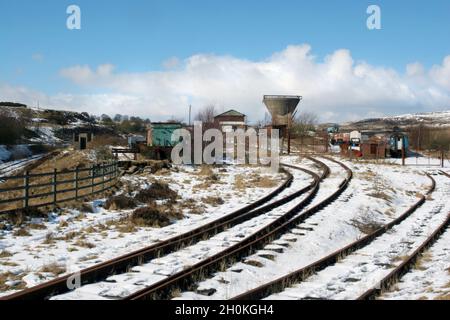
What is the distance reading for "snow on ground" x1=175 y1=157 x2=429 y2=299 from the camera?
8.91 metres

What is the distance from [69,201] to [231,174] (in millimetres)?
13317

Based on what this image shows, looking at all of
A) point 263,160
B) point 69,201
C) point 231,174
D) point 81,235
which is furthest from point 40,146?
point 81,235

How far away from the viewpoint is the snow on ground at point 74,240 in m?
9.10

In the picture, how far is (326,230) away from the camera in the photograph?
13961 mm

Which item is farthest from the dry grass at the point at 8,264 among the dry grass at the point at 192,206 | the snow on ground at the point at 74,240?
the dry grass at the point at 192,206

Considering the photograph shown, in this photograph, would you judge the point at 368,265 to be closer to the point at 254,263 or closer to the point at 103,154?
the point at 254,263

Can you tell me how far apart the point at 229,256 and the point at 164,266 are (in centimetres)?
146

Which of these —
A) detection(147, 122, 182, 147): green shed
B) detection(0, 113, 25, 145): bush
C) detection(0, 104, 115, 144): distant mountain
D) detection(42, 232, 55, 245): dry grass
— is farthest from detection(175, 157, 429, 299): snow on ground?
detection(0, 104, 115, 144): distant mountain

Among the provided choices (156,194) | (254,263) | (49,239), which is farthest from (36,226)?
(156,194)

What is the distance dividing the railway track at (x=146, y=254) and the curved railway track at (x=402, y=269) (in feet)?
14.8

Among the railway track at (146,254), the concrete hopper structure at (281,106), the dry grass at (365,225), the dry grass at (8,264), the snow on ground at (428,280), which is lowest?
the dry grass at (365,225)

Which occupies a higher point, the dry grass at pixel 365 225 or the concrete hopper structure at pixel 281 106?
the concrete hopper structure at pixel 281 106

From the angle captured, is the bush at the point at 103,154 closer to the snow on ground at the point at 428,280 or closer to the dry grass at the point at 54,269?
the dry grass at the point at 54,269
